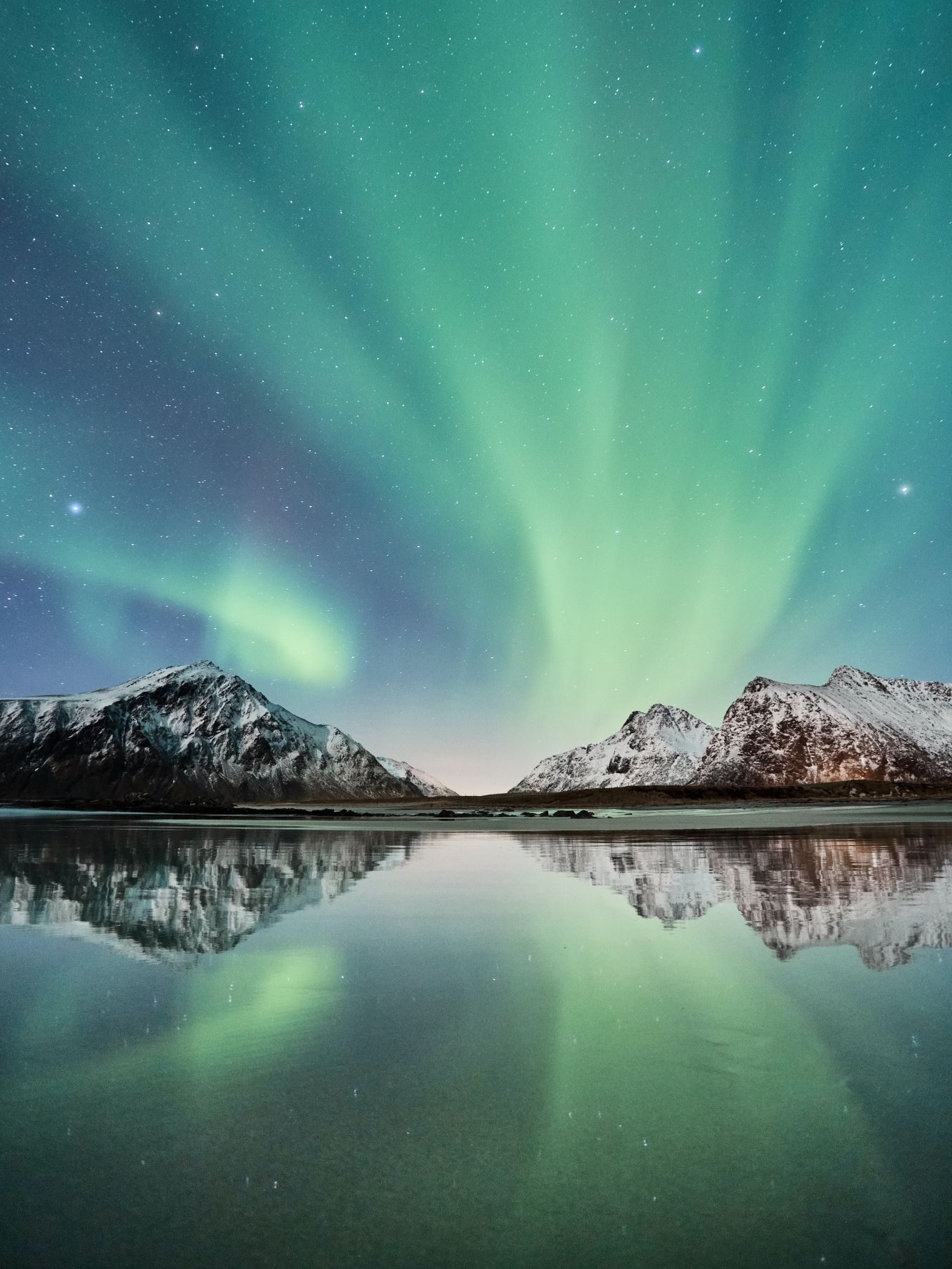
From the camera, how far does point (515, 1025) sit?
714 centimetres

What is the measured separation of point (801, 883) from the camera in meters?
16.5

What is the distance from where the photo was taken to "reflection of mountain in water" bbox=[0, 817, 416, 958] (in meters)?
12.0

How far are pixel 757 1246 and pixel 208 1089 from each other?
4018 millimetres

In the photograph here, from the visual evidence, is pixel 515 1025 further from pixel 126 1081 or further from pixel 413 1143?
A: pixel 126 1081

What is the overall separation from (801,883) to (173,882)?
14.6 m

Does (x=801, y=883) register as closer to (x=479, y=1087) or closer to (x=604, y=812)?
(x=479, y=1087)

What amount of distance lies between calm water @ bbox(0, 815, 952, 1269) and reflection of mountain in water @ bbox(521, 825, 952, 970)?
158 mm

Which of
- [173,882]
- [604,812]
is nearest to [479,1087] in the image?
[173,882]

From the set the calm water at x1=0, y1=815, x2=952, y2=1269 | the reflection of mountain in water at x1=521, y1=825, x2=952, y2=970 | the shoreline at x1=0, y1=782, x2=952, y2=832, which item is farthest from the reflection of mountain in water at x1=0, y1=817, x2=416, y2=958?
the shoreline at x1=0, y1=782, x2=952, y2=832

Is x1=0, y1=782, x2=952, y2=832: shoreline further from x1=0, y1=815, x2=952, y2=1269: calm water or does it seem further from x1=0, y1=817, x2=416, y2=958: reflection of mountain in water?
x1=0, y1=815, x2=952, y2=1269: calm water

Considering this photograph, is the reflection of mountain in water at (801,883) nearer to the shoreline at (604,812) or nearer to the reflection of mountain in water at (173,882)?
the reflection of mountain in water at (173,882)

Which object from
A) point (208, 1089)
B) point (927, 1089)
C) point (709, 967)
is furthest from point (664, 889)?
point (208, 1089)

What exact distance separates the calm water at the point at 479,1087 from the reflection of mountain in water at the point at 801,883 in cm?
16

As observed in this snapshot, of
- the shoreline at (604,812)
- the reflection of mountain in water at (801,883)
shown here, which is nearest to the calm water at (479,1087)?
the reflection of mountain in water at (801,883)
